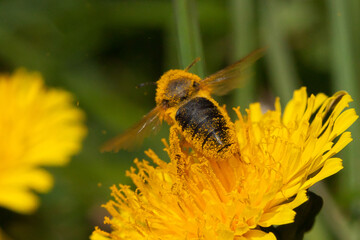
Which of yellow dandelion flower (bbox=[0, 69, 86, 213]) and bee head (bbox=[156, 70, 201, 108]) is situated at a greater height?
yellow dandelion flower (bbox=[0, 69, 86, 213])

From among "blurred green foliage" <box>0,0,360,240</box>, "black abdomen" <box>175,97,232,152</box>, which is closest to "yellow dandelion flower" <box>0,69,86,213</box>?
"blurred green foliage" <box>0,0,360,240</box>

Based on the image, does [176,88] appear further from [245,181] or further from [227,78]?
[245,181]

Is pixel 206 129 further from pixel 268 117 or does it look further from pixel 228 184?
pixel 268 117

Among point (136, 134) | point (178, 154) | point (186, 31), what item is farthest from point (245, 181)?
point (186, 31)

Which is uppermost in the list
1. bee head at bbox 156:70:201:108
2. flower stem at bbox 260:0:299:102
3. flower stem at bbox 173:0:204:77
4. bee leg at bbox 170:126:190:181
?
flower stem at bbox 260:0:299:102

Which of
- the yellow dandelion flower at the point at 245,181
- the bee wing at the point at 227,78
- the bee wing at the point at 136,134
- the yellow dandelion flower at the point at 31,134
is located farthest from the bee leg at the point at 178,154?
the yellow dandelion flower at the point at 31,134

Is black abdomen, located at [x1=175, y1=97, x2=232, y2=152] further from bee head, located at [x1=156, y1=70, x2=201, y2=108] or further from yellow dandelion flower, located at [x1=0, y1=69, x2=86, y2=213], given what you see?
yellow dandelion flower, located at [x1=0, y1=69, x2=86, y2=213]

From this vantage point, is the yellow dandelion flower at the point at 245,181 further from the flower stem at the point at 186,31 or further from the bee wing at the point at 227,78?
the flower stem at the point at 186,31
